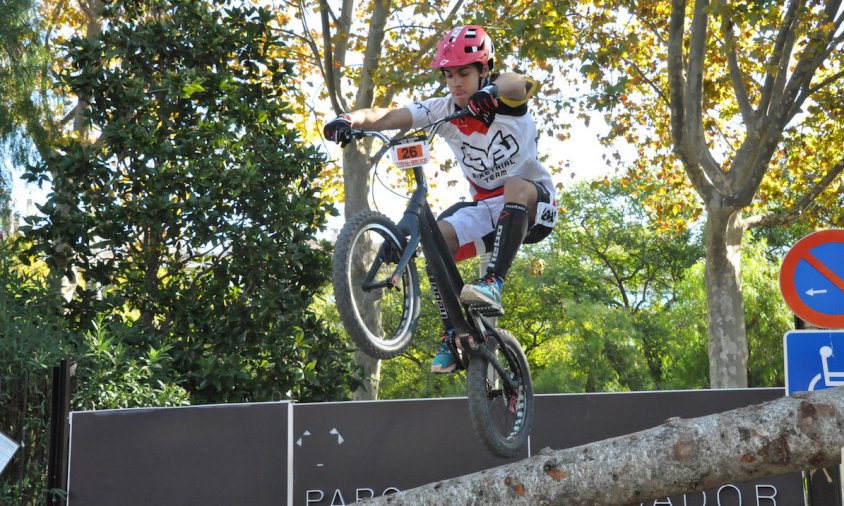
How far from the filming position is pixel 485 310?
185 inches

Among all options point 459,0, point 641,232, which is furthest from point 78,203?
point 641,232

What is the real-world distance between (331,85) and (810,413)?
1284 cm

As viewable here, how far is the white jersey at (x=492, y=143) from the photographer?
4.83 metres

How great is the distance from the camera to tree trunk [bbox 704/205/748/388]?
570 inches

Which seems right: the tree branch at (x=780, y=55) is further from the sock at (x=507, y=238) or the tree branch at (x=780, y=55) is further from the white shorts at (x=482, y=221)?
the sock at (x=507, y=238)

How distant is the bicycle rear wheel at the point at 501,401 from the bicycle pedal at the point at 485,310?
244 millimetres

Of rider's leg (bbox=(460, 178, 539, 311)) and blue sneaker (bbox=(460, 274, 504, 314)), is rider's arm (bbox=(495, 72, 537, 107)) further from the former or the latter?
blue sneaker (bbox=(460, 274, 504, 314))

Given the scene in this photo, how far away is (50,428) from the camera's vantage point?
7.58 metres

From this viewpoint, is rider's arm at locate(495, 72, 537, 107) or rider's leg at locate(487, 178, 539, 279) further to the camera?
rider's leg at locate(487, 178, 539, 279)

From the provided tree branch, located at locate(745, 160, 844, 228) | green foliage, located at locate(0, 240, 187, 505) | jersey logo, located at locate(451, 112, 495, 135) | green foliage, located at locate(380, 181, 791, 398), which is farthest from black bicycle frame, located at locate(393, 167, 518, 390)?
green foliage, located at locate(380, 181, 791, 398)

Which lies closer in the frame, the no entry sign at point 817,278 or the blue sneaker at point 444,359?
the blue sneaker at point 444,359

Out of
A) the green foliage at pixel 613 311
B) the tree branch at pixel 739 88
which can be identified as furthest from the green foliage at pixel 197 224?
the green foliage at pixel 613 311

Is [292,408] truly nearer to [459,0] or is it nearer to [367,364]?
[367,364]

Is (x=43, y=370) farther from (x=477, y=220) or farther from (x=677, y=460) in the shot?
(x=677, y=460)
